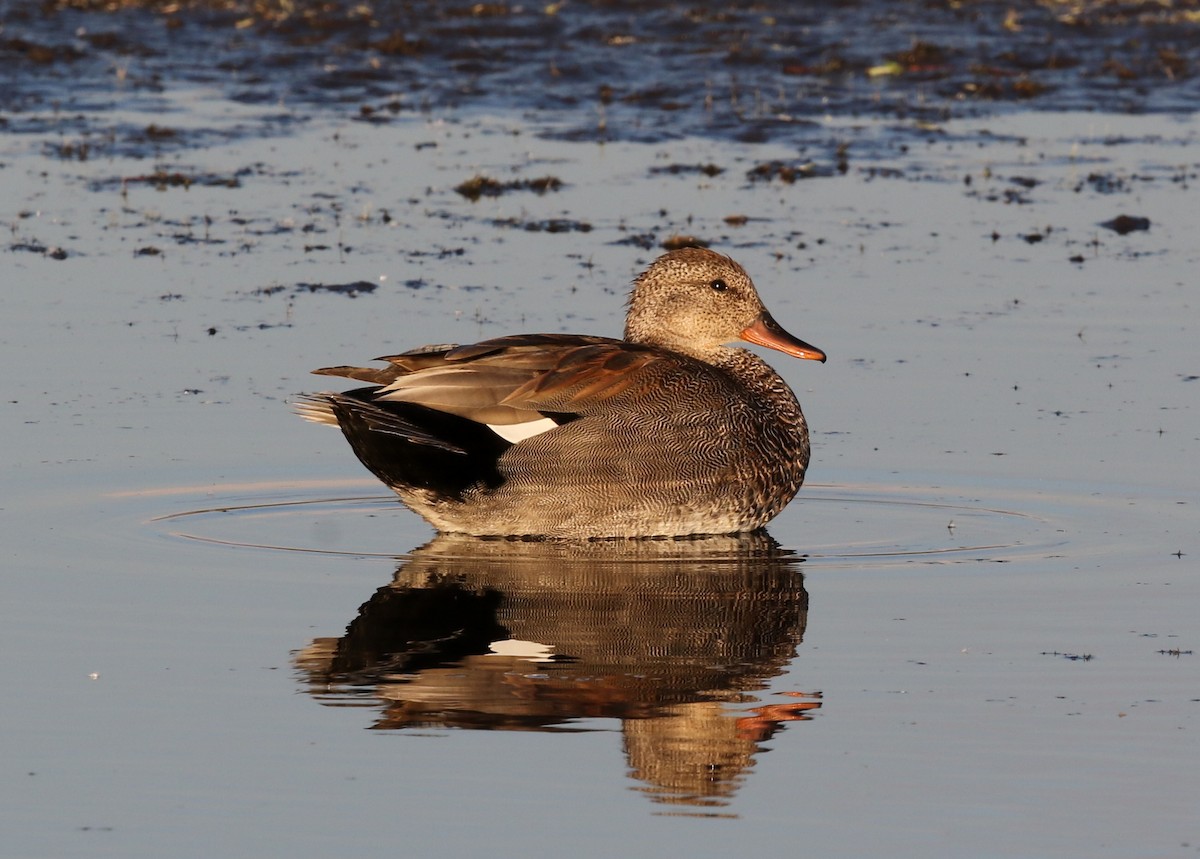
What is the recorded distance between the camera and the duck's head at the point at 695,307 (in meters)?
10.7

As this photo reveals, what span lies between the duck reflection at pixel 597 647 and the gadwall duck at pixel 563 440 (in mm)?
152

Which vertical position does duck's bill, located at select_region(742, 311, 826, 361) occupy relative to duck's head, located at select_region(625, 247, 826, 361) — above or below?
below

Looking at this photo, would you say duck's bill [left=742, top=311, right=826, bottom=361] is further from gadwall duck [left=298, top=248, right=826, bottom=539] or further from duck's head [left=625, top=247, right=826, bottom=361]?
gadwall duck [left=298, top=248, right=826, bottom=539]

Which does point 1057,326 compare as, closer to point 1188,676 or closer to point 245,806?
point 1188,676

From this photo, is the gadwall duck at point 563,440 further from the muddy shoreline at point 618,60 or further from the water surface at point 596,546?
the muddy shoreline at point 618,60

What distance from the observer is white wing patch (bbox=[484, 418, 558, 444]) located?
965cm

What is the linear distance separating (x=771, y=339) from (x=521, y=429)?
170cm

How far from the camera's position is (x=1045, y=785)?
642 centimetres

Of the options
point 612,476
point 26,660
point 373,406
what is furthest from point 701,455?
point 26,660

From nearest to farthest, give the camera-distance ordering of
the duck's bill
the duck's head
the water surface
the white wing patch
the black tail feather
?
1. the water surface
2. the black tail feather
3. the white wing patch
4. the duck's head
5. the duck's bill

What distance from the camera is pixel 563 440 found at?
32.0ft

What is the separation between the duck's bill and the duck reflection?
1389mm

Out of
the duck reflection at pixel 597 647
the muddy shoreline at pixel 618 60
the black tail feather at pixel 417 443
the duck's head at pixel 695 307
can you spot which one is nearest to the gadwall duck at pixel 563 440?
the black tail feather at pixel 417 443

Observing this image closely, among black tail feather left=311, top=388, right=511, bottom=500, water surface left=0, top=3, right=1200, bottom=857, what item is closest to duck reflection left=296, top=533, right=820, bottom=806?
water surface left=0, top=3, right=1200, bottom=857
